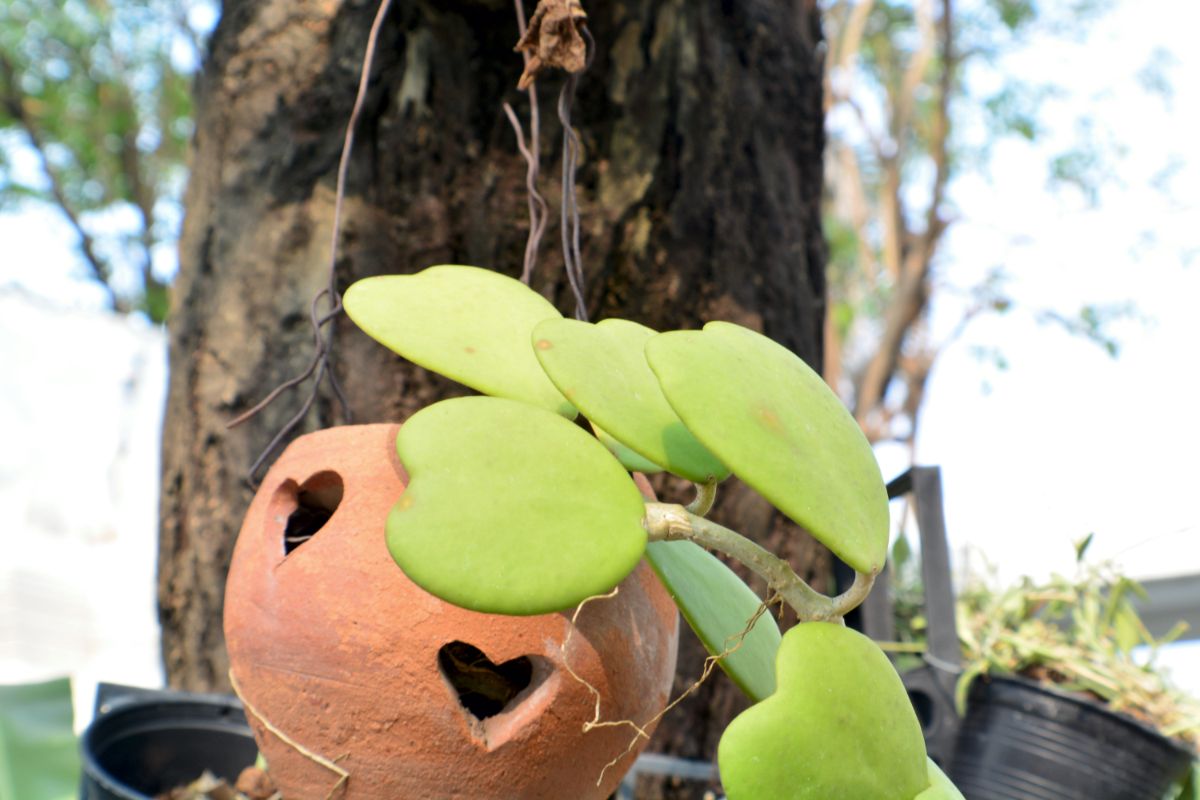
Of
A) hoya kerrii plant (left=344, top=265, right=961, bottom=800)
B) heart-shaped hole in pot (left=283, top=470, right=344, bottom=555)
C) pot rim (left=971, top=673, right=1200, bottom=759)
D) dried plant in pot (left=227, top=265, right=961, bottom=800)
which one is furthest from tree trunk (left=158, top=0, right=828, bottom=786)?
hoya kerrii plant (left=344, top=265, right=961, bottom=800)

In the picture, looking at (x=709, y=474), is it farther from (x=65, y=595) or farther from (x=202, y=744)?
(x=65, y=595)

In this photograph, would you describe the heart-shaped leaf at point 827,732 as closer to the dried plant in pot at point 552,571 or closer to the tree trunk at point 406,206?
the dried plant in pot at point 552,571

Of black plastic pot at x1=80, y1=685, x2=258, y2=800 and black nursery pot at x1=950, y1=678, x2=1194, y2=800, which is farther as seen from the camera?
black nursery pot at x1=950, y1=678, x2=1194, y2=800

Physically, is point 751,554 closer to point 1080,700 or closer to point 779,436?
point 779,436

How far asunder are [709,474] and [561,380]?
3.2 inches

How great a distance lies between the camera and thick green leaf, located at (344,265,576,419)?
467 mm

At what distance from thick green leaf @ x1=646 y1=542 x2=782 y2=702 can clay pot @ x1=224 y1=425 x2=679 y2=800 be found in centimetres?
5

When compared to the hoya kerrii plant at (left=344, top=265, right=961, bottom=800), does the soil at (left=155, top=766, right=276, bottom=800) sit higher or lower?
lower

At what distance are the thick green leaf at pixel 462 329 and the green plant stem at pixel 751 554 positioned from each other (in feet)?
0.30

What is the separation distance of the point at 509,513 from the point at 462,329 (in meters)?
0.14

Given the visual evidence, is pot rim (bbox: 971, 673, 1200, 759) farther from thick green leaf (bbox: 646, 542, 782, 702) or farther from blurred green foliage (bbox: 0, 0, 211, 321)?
blurred green foliage (bbox: 0, 0, 211, 321)

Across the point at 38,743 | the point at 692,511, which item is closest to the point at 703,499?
the point at 692,511

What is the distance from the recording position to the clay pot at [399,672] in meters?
0.48

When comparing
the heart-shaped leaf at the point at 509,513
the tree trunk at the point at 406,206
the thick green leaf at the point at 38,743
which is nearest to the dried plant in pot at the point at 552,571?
the heart-shaped leaf at the point at 509,513
